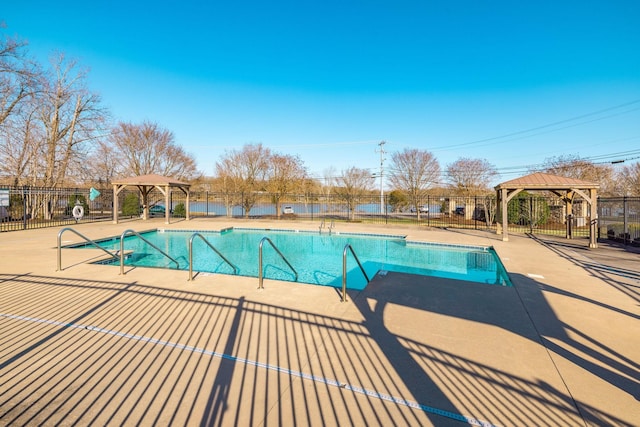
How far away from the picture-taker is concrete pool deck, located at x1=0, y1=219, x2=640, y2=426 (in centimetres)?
211

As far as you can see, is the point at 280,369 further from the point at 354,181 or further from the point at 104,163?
the point at 104,163

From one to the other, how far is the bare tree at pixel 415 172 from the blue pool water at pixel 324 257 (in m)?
11.4

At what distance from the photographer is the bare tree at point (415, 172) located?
22.9 metres

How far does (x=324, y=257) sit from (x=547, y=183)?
333 inches

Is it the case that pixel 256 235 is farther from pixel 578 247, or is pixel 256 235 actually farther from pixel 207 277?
pixel 578 247

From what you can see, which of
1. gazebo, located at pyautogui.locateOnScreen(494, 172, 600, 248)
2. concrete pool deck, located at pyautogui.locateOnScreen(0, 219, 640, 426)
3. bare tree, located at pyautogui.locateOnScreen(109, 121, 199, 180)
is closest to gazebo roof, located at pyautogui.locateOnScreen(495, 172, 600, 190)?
gazebo, located at pyautogui.locateOnScreen(494, 172, 600, 248)

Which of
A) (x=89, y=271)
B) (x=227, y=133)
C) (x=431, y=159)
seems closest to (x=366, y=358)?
(x=89, y=271)

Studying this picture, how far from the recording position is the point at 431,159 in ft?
76.8

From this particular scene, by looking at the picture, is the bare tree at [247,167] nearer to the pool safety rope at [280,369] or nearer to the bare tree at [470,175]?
the bare tree at [470,175]

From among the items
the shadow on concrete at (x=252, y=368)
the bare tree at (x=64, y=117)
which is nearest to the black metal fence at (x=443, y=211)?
the bare tree at (x=64, y=117)

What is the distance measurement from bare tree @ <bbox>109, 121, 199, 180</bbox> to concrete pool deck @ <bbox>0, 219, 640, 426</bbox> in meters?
19.6

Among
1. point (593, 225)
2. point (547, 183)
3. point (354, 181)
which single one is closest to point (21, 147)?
point (354, 181)

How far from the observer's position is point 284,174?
22.6 m

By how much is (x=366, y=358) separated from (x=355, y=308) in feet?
4.49
